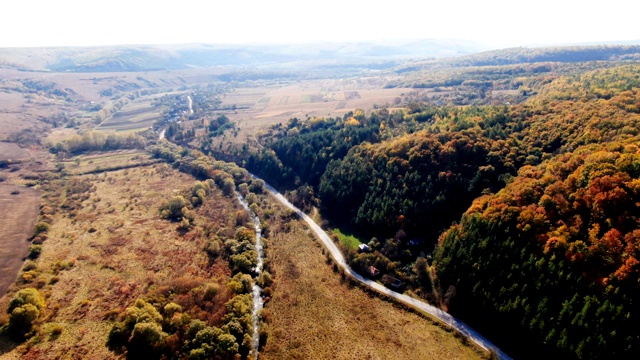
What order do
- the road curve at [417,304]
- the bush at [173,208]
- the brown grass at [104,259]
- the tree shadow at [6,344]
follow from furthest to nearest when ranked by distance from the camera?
1. the bush at [173,208]
2. the brown grass at [104,259]
3. the road curve at [417,304]
4. the tree shadow at [6,344]

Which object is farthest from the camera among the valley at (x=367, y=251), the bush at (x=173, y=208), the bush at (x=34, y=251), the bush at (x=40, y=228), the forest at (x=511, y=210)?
the bush at (x=173, y=208)

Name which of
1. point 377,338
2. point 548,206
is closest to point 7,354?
point 377,338

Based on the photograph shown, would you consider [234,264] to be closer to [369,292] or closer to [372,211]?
[369,292]

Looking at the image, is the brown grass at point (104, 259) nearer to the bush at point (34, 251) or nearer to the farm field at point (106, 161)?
the bush at point (34, 251)

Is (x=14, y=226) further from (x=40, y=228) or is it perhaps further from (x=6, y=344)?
(x=6, y=344)

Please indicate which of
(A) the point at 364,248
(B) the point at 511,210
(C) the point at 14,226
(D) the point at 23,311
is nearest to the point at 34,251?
(C) the point at 14,226

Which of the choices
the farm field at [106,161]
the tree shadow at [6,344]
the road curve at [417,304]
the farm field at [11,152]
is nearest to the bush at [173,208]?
the road curve at [417,304]
